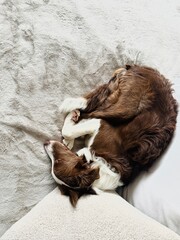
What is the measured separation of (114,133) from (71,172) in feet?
0.73

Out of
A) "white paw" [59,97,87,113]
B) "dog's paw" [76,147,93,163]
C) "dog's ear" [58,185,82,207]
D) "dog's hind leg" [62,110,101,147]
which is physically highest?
"white paw" [59,97,87,113]

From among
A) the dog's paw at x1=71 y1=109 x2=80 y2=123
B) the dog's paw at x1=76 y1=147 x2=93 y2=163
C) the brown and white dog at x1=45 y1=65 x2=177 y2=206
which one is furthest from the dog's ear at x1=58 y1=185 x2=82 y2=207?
the dog's paw at x1=71 y1=109 x2=80 y2=123

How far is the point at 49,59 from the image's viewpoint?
5.05ft

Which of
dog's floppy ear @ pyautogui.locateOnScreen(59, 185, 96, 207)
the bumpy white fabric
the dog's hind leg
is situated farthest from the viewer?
the dog's hind leg

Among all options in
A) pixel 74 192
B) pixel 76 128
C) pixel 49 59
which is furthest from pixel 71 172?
pixel 49 59

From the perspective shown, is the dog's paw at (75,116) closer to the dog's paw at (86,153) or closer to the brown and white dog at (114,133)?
the brown and white dog at (114,133)

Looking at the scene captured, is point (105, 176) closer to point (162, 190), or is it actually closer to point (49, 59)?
point (162, 190)

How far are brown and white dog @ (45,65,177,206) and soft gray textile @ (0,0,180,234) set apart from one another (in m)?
0.07

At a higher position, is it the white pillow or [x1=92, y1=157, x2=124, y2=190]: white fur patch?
the white pillow

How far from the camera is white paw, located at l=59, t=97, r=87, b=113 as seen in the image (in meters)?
1.49

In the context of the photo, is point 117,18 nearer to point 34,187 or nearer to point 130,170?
point 130,170

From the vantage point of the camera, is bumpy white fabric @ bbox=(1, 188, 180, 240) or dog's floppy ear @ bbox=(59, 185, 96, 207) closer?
bumpy white fabric @ bbox=(1, 188, 180, 240)

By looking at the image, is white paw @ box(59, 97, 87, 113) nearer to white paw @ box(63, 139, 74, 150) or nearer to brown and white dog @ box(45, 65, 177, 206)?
brown and white dog @ box(45, 65, 177, 206)

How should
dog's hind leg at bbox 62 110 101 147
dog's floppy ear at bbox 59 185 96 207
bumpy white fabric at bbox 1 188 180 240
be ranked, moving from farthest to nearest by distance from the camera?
dog's hind leg at bbox 62 110 101 147, dog's floppy ear at bbox 59 185 96 207, bumpy white fabric at bbox 1 188 180 240
